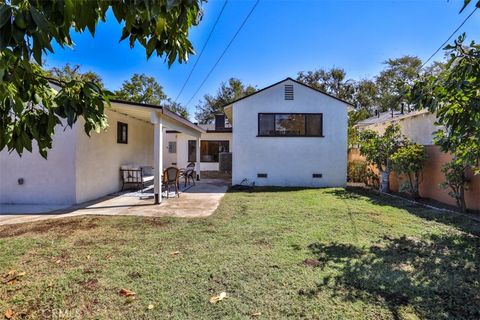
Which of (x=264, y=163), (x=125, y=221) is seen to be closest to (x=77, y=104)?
(x=125, y=221)

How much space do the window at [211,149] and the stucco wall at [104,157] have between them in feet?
24.8

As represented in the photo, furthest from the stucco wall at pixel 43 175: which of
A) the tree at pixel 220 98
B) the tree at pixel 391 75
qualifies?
the tree at pixel 391 75

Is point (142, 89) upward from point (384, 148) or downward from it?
upward

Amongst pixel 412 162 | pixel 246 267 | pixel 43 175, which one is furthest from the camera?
pixel 412 162

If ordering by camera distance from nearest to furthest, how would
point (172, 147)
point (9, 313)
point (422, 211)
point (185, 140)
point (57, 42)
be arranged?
point (57, 42) < point (9, 313) < point (422, 211) < point (185, 140) < point (172, 147)

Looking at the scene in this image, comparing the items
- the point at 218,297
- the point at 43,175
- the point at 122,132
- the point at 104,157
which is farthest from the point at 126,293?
the point at 122,132

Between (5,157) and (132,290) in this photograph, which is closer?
(132,290)

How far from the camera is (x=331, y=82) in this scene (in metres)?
33.5

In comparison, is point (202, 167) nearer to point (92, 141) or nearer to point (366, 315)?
point (92, 141)

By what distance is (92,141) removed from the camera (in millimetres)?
8672

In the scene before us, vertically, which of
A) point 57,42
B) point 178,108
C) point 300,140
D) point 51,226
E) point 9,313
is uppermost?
point 178,108

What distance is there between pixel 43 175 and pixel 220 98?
31.1m

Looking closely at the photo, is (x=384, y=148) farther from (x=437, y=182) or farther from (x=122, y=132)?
(x=122, y=132)

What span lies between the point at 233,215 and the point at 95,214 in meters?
3.23
